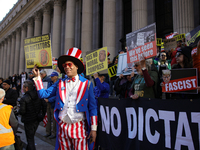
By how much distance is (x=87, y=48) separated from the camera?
16.8 metres

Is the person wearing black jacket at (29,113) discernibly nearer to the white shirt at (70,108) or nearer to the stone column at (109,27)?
the white shirt at (70,108)

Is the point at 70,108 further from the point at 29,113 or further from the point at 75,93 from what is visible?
the point at 29,113

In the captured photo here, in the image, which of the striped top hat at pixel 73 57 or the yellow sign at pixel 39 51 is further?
the yellow sign at pixel 39 51

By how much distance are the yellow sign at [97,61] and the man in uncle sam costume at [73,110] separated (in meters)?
2.43

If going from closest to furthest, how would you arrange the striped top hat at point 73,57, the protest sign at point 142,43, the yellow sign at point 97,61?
1. the striped top hat at point 73,57
2. the protest sign at point 142,43
3. the yellow sign at point 97,61

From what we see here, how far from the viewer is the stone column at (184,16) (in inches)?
396

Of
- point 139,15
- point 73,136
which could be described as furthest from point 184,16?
point 73,136

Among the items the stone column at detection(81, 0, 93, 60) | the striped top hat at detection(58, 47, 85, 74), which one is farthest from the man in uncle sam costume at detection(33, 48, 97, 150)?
the stone column at detection(81, 0, 93, 60)

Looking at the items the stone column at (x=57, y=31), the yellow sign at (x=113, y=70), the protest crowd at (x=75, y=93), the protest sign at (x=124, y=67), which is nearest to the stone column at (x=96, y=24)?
the stone column at (x=57, y=31)

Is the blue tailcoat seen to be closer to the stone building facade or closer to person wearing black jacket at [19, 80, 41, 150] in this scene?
person wearing black jacket at [19, 80, 41, 150]

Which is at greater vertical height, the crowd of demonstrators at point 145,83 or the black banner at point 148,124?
the crowd of demonstrators at point 145,83

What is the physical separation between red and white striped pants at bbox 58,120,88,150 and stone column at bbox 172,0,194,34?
9.61m

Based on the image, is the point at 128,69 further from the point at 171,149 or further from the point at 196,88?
the point at 171,149

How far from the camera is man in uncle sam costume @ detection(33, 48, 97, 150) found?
2689 millimetres
